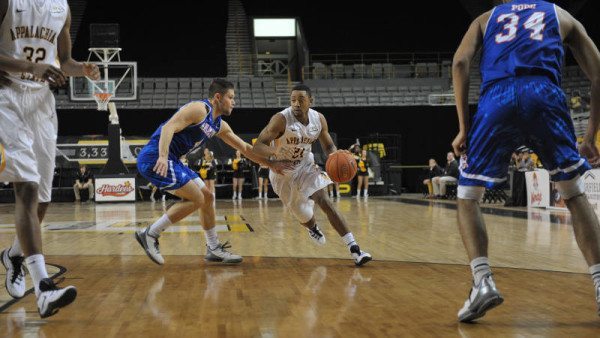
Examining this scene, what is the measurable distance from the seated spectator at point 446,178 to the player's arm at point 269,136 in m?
12.1

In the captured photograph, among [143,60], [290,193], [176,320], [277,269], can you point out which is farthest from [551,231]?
[143,60]

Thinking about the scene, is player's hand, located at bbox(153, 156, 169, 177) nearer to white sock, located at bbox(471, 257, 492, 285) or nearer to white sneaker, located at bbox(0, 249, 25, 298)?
white sneaker, located at bbox(0, 249, 25, 298)

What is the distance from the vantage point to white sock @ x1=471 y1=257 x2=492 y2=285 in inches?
120

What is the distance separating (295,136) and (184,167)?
0.98m

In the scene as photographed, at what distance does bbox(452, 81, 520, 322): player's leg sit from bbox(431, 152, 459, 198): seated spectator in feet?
47.1

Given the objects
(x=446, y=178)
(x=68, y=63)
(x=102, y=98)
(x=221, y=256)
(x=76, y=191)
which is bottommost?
(x=76, y=191)

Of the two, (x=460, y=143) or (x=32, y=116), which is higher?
(x=32, y=116)

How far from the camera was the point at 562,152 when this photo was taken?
3023 millimetres

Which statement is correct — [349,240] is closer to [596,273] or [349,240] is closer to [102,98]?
[596,273]

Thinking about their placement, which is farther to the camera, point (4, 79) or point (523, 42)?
point (4, 79)

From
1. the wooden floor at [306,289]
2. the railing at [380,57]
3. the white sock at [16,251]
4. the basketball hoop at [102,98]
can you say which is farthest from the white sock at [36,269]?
the railing at [380,57]

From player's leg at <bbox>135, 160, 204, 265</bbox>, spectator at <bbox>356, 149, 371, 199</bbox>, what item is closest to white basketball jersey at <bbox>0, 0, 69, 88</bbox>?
player's leg at <bbox>135, 160, 204, 265</bbox>

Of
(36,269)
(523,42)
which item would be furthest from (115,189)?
(523,42)

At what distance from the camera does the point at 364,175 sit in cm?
1992
